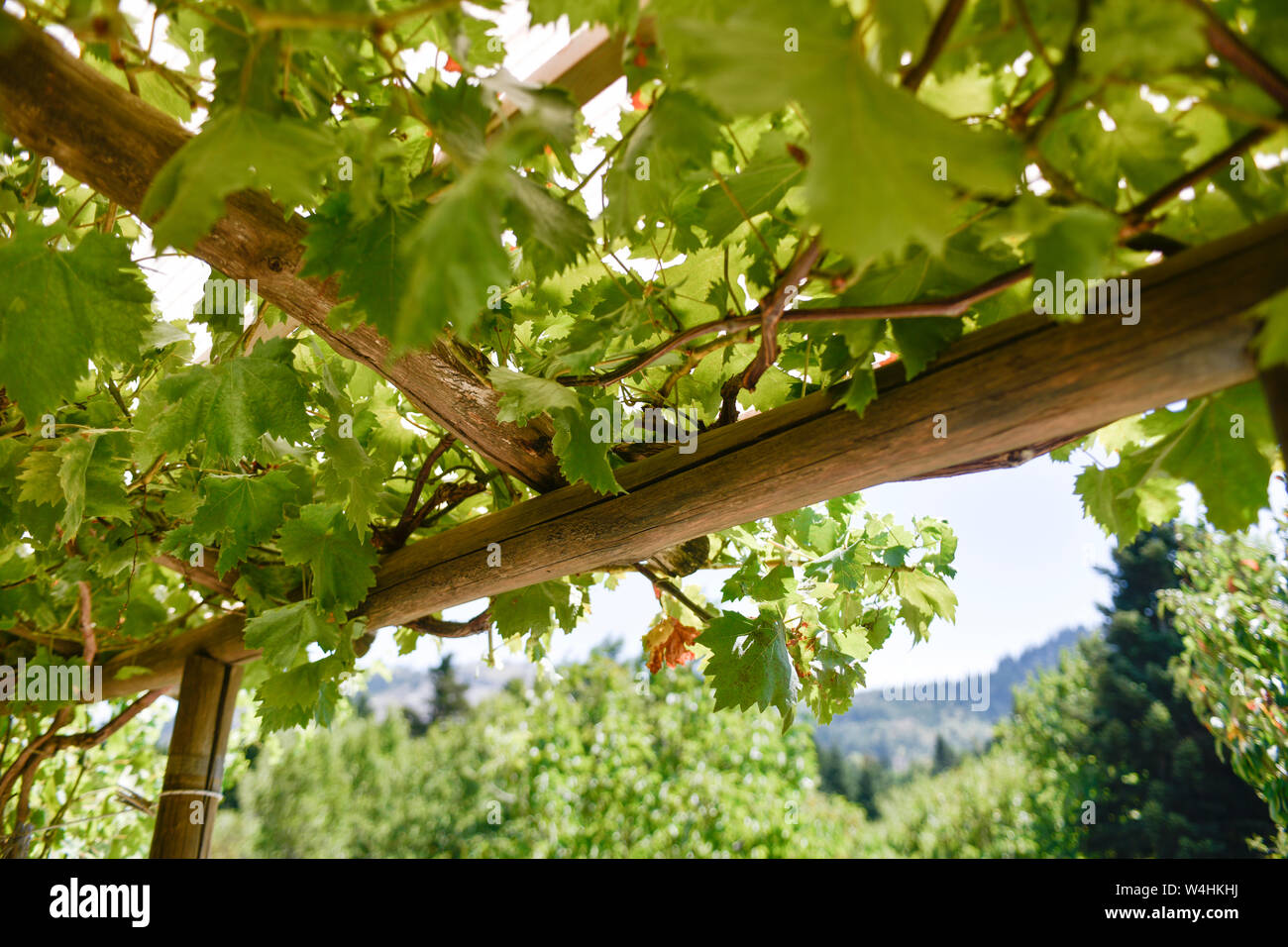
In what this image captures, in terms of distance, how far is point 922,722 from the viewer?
27.3m

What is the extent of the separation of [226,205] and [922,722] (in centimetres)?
2995

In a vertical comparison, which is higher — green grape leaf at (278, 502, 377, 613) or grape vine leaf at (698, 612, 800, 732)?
green grape leaf at (278, 502, 377, 613)

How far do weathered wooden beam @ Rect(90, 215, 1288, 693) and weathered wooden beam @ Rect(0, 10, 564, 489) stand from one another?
19cm

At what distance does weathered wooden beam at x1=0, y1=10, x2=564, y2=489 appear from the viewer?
73cm

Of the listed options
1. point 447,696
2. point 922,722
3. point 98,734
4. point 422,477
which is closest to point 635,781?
point 98,734

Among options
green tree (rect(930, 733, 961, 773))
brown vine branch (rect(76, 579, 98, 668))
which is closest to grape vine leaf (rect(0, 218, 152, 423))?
brown vine branch (rect(76, 579, 98, 668))

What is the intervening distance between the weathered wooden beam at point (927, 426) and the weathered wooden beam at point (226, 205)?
19 centimetres

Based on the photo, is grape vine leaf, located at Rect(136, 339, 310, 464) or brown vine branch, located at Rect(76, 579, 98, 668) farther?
brown vine branch, located at Rect(76, 579, 98, 668)

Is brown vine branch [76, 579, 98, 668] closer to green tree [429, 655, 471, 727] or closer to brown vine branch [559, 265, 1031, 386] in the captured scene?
brown vine branch [559, 265, 1031, 386]

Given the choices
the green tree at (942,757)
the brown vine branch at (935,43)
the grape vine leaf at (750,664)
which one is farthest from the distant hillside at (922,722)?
the brown vine branch at (935,43)

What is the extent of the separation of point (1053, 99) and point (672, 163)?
0.98 ft
